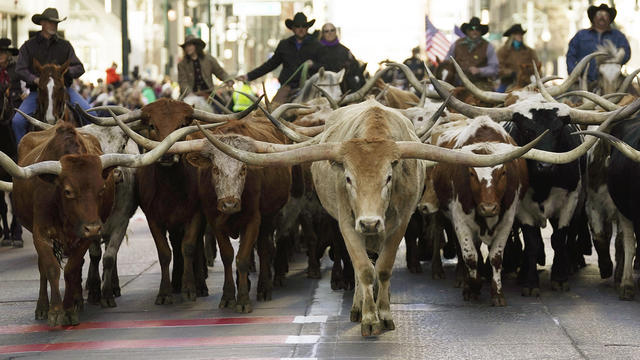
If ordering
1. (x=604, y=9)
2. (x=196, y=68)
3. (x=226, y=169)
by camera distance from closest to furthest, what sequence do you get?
(x=226, y=169)
(x=604, y=9)
(x=196, y=68)

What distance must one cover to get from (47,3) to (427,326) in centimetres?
3117

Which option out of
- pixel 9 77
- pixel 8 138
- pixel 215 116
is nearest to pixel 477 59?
pixel 9 77

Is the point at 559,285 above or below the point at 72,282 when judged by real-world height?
below

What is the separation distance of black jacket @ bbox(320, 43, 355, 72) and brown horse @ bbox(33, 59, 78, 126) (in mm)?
4347

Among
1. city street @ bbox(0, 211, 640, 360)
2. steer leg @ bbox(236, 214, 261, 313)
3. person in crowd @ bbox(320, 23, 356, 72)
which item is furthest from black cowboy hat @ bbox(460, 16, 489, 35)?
steer leg @ bbox(236, 214, 261, 313)

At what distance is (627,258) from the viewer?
38.4 feet

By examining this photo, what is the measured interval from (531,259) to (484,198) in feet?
3.33

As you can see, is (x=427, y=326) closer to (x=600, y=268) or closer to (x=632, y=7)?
(x=600, y=268)

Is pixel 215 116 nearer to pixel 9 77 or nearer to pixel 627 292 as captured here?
pixel 627 292

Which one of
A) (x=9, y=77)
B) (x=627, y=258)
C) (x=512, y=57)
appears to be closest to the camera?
(x=627, y=258)

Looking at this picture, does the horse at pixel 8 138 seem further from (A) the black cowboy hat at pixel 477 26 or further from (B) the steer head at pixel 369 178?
(B) the steer head at pixel 369 178

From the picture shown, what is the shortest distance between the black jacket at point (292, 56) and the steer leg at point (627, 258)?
6.51 metres

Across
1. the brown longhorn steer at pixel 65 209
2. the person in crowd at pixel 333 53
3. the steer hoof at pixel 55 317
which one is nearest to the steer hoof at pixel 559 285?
the brown longhorn steer at pixel 65 209

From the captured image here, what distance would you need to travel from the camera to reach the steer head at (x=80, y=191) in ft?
32.9
